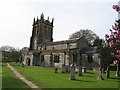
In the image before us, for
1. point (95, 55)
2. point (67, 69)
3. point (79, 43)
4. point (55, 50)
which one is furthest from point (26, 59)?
point (67, 69)

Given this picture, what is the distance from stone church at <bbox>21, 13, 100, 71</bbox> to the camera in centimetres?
5178

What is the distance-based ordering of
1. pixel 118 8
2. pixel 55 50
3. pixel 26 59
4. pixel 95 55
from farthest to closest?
pixel 26 59
pixel 55 50
pixel 95 55
pixel 118 8

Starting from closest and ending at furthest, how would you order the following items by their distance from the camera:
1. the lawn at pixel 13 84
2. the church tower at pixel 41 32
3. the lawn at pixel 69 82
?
1. the lawn at pixel 13 84
2. the lawn at pixel 69 82
3. the church tower at pixel 41 32

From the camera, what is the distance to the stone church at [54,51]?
51781mm

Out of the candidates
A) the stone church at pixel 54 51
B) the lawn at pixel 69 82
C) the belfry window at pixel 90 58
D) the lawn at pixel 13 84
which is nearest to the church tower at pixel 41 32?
the stone church at pixel 54 51

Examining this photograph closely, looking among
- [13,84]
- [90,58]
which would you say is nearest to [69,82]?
[13,84]

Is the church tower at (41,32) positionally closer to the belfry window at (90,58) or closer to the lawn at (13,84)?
Result: the belfry window at (90,58)

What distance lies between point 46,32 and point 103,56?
40.2m

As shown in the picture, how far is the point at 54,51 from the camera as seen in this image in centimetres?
5950

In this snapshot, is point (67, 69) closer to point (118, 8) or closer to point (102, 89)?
point (102, 89)

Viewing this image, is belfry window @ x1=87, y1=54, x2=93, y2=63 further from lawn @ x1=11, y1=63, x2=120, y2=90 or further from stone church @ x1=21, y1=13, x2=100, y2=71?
lawn @ x1=11, y1=63, x2=120, y2=90

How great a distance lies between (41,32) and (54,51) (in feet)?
51.9

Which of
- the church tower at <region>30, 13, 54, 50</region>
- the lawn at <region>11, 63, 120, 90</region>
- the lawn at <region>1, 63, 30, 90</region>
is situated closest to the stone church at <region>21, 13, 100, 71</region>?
the church tower at <region>30, 13, 54, 50</region>

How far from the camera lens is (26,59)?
238 feet
